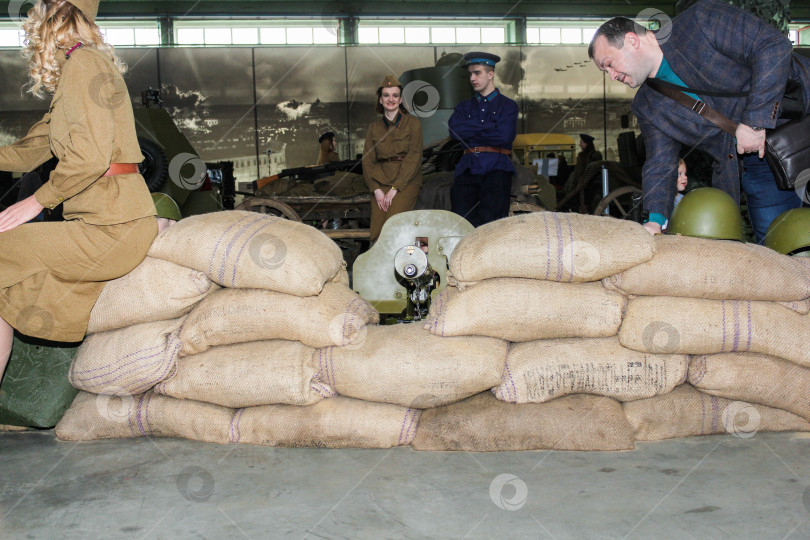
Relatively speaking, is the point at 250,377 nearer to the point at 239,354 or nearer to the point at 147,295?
the point at 239,354

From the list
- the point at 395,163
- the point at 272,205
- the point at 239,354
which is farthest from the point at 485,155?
the point at 239,354

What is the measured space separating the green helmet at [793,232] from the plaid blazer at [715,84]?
22cm

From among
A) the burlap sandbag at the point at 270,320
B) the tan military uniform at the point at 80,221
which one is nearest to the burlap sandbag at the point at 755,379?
the burlap sandbag at the point at 270,320

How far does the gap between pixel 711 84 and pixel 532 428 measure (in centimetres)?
162

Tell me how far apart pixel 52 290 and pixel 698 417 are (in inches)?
95.5

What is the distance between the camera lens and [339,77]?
14.1m

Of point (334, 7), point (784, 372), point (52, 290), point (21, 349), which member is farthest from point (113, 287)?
point (334, 7)

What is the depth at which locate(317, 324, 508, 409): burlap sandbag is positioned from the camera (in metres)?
2.58

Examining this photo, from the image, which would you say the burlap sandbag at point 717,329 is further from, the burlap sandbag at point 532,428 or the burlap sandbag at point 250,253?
the burlap sandbag at point 250,253

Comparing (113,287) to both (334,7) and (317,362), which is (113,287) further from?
(334,7)

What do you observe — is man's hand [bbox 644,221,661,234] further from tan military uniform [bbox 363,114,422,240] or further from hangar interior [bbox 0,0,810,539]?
tan military uniform [bbox 363,114,422,240]

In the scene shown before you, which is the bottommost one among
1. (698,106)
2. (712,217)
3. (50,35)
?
(712,217)

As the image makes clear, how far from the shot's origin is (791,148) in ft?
9.28

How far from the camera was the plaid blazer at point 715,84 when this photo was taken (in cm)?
273
